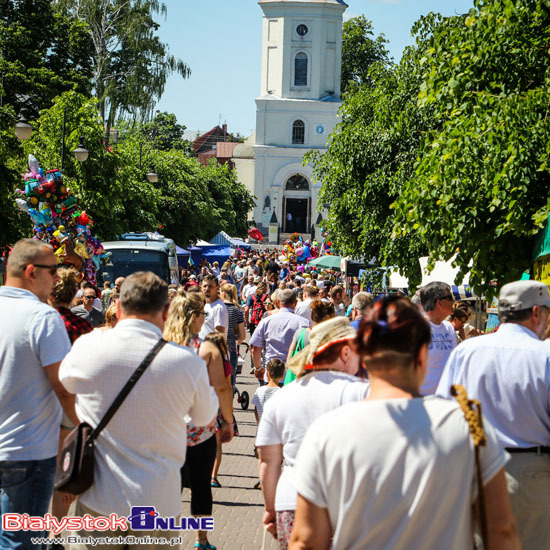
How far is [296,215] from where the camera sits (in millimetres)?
81812

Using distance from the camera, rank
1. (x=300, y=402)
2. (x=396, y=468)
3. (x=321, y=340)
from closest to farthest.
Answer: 1. (x=396, y=468)
2. (x=300, y=402)
3. (x=321, y=340)

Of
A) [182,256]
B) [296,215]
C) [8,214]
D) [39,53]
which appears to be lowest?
[182,256]

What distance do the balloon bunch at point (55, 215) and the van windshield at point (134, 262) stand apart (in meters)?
4.59

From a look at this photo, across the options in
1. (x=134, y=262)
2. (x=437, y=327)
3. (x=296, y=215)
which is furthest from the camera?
(x=296, y=215)

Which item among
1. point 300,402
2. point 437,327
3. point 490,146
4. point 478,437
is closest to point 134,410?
point 300,402

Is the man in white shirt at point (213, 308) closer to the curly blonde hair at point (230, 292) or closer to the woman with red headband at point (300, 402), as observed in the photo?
the curly blonde hair at point (230, 292)

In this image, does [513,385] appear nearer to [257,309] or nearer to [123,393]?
[123,393]

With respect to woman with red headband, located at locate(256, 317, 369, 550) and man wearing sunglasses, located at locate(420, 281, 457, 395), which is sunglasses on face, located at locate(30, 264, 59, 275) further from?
man wearing sunglasses, located at locate(420, 281, 457, 395)

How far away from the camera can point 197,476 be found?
19.6 feet

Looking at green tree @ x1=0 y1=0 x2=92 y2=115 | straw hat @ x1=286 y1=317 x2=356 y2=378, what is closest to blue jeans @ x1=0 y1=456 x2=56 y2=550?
straw hat @ x1=286 y1=317 x2=356 y2=378

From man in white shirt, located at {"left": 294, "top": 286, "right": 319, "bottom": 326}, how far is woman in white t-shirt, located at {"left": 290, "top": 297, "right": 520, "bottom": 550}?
8.81 m

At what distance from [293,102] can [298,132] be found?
3.03 meters

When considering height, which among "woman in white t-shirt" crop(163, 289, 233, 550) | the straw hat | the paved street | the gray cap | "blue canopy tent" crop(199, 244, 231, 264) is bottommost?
the paved street

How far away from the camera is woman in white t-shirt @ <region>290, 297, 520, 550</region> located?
8.68 feet
